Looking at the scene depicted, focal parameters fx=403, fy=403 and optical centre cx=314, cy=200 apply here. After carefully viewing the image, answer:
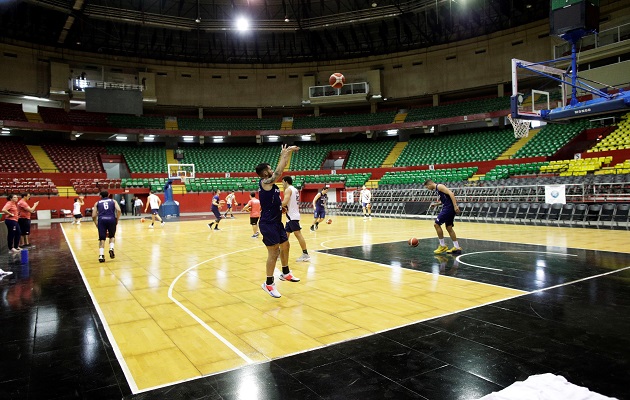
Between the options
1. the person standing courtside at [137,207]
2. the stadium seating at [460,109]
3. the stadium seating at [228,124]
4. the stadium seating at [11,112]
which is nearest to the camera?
the person standing courtside at [137,207]

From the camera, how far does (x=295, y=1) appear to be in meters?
35.6

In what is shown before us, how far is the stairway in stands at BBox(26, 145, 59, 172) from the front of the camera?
32375 millimetres

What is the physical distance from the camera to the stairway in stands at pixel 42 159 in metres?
32.4

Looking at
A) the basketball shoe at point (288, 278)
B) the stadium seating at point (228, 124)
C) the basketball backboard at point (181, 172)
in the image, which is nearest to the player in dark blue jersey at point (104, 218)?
the basketball shoe at point (288, 278)

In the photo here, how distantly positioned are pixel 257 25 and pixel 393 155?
16823 mm

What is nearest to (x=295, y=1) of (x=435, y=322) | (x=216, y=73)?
(x=216, y=73)

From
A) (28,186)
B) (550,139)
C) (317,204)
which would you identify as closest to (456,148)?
(550,139)

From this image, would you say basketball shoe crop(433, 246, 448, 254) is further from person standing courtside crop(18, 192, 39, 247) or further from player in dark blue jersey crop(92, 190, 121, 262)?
person standing courtside crop(18, 192, 39, 247)

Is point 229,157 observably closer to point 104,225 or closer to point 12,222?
point 12,222

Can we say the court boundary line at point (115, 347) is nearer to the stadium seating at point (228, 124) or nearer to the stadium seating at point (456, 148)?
the stadium seating at point (456, 148)

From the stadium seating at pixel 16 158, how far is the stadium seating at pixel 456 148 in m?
29.9

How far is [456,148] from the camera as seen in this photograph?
113ft

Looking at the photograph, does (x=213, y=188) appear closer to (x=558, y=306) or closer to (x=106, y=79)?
(x=106, y=79)

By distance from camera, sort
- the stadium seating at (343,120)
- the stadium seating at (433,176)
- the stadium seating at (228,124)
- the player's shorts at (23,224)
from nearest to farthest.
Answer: the player's shorts at (23,224) < the stadium seating at (433,176) < the stadium seating at (343,120) < the stadium seating at (228,124)
